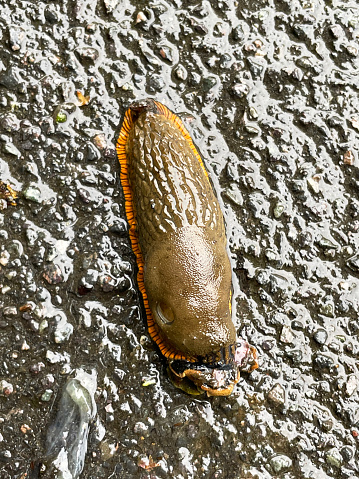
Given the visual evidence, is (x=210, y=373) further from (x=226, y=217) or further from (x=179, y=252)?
(x=226, y=217)

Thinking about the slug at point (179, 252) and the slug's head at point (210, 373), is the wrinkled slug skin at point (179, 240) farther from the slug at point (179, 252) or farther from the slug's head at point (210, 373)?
the slug's head at point (210, 373)

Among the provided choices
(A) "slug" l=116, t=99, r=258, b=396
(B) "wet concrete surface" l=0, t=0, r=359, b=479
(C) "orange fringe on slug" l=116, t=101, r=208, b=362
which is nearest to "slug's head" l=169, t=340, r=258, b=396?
(A) "slug" l=116, t=99, r=258, b=396

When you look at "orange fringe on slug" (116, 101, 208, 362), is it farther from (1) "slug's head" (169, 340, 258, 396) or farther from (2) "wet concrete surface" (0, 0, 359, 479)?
(1) "slug's head" (169, 340, 258, 396)

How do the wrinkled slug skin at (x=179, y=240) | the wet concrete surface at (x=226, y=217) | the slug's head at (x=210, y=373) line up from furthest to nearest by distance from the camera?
the wet concrete surface at (x=226, y=217) → the slug's head at (x=210, y=373) → the wrinkled slug skin at (x=179, y=240)

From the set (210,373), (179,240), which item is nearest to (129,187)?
(179,240)

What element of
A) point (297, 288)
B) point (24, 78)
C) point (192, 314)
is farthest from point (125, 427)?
point (24, 78)

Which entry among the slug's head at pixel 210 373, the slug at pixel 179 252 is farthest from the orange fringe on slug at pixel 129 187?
the slug's head at pixel 210 373
